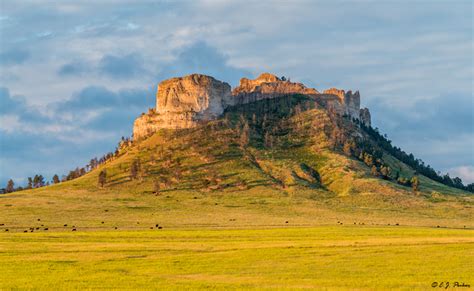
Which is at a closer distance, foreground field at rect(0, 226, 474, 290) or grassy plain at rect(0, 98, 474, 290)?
foreground field at rect(0, 226, 474, 290)

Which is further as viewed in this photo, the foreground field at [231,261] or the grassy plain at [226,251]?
the grassy plain at [226,251]

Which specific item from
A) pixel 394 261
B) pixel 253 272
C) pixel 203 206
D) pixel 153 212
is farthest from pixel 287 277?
pixel 203 206

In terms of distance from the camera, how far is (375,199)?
19000 centimetres

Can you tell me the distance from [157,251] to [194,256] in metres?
7.19

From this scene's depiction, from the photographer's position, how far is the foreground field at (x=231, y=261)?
171 feet

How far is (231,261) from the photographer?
214 feet

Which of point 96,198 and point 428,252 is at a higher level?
point 96,198

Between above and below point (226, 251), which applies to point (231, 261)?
below

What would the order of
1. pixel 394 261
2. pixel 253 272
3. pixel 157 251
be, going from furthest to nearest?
pixel 157 251
pixel 394 261
pixel 253 272

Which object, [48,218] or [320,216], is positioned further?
[320,216]

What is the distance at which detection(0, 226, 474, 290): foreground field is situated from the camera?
52.1 meters

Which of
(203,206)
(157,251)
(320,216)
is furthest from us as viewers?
(203,206)

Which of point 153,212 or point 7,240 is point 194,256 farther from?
point 153,212

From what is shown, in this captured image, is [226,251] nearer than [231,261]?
No
